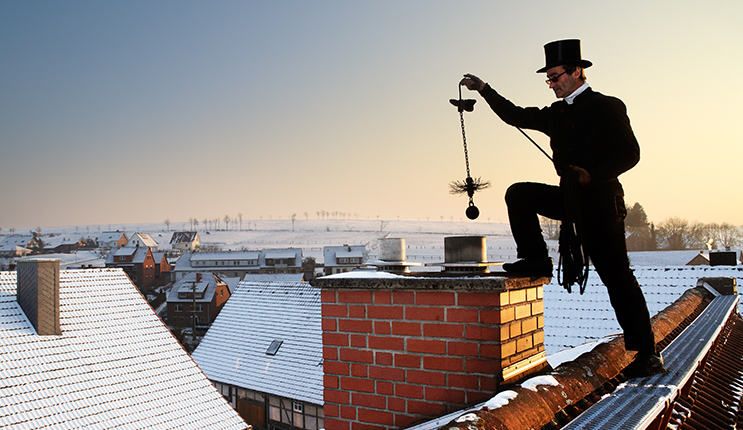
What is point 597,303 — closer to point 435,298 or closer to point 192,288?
point 435,298

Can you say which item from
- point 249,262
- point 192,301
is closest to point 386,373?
point 192,301

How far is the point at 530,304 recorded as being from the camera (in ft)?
8.47

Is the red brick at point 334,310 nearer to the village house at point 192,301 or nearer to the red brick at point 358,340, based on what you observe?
the red brick at point 358,340

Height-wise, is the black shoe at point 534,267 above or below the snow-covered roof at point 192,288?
above

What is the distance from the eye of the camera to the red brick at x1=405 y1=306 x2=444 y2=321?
7.87ft

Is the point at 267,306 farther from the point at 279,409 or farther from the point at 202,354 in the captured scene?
the point at 279,409

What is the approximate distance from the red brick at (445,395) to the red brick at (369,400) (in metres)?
0.28

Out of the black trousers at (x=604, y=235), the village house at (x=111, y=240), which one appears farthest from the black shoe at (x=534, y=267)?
the village house at (x=111, y=240)

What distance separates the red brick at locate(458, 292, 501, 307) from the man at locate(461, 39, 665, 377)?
42cm

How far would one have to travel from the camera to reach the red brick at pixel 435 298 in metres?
2.36

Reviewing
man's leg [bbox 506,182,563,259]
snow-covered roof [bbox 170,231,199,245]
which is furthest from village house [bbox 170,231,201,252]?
man's leg [bbox 506,182,563,259]

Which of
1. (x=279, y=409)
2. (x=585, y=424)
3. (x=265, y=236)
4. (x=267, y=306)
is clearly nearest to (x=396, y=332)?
(x=585, y=424)

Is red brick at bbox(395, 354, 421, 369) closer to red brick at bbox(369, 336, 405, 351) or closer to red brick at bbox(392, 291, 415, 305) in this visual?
red brick at bbox(369, 336, 405, 351)

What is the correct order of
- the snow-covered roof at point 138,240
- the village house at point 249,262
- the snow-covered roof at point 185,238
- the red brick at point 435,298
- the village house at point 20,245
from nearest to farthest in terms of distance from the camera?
1. the red brick at point 435,298
2. the village house at point 249,262
3. the snow-covered roof at point 138,240
4. the village house at point 20,245
5. the snow-covered roof at point 185,238
